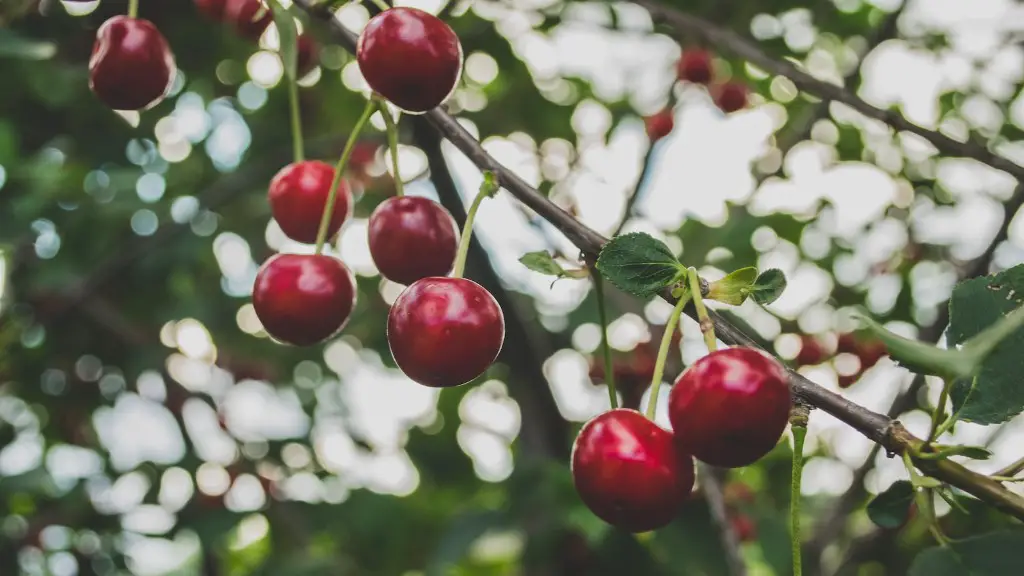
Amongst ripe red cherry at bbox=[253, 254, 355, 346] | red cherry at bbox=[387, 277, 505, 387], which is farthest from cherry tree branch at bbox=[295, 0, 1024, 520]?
ripe red cherry at bbox=[253, 254, 355, 346]

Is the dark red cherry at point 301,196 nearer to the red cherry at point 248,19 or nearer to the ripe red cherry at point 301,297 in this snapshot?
the ripe red cherry at point 301,297

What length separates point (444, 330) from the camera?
82 centimetres

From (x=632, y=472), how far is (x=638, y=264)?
19cm

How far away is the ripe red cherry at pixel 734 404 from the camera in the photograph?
68 cm

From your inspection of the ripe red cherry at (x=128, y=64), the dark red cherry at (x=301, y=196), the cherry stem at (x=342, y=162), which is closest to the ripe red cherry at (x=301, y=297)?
the cherry stem at (x=342, y=162)

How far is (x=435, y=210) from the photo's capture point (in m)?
1.04

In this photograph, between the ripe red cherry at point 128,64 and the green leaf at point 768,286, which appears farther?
the ripe red cherry at point 128,64

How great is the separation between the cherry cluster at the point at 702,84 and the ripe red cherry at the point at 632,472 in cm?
201

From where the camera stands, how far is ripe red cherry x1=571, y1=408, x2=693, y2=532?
75 cm

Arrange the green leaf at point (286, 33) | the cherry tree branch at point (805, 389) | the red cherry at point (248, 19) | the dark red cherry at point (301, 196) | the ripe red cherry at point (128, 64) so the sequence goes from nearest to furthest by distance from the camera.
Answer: the cherry tree branch at point (805, 389) < the green leaf at point (286, 33) < the ripe red cherry at point (128, 64) < the dark red cherry at point (301, 196) < the red cherry at point (248, 19)

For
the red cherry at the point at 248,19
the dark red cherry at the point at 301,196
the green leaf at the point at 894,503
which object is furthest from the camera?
the red cherry at the point at 248,19

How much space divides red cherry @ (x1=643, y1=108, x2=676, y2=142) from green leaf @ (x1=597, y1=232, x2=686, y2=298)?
1.89 meters

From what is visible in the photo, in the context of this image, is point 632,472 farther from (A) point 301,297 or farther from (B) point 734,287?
(A) point 301,297

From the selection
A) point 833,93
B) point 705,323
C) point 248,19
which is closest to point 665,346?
point 705,323
